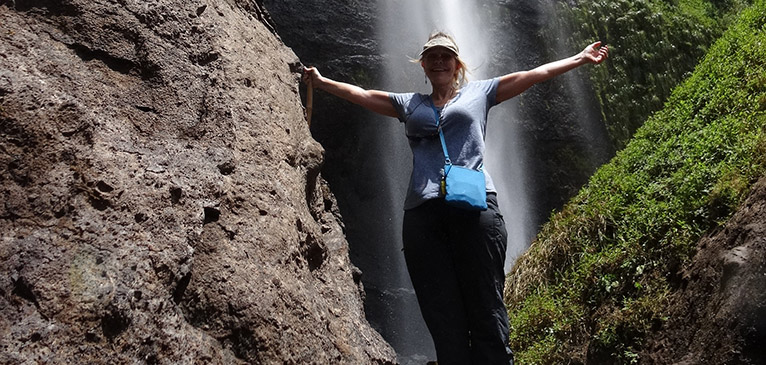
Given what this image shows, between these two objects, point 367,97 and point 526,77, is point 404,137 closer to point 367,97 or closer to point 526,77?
point 367,97

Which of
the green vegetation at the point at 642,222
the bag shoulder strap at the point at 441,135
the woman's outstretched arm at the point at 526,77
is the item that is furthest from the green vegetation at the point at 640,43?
the bag shoulder strap at the point at 441,135

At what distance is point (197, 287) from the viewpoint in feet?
8.36

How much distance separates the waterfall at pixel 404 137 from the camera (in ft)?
38.0

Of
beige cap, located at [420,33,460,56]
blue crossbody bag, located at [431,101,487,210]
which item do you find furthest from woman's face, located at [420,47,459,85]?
blue crossbody bag, located at [431,101,487,210]

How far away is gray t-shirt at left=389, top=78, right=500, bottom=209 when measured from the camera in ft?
11.9

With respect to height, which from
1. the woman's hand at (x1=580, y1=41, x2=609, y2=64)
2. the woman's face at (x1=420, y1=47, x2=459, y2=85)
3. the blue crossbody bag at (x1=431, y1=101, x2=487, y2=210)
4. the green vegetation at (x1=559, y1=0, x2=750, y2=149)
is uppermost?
the green vegetation at (x1=559, y1=0, x2=750, y2=149)

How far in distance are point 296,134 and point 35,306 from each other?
5.48 ft

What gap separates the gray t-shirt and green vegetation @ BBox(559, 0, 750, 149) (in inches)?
326

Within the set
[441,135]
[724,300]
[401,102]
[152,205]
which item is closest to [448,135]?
[441,135]

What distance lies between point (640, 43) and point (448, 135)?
9.39 metres

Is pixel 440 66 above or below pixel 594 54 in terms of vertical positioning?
below

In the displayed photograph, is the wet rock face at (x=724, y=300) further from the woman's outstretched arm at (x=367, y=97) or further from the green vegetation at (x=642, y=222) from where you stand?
the woman's outstretched arm at (x=367, y=97)

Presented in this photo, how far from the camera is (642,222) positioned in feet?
21.5

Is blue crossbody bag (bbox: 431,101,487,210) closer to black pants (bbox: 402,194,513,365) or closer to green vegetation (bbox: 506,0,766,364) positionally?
black pants (bbox: 402,194,513,365)
